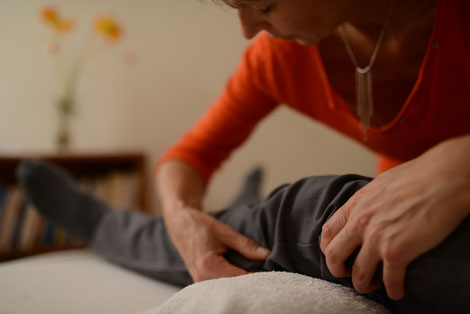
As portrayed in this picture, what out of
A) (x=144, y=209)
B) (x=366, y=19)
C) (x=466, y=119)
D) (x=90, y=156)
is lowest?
(x=144, y=209)

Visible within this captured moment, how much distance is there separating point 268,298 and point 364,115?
0.48 metres

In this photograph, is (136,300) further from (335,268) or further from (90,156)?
(90,156)

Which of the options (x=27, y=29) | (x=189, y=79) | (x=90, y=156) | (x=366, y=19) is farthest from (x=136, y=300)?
(x=27, y=29)

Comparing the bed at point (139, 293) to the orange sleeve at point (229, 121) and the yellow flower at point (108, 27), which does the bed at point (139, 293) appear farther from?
the yellow flower at point (108, 27)

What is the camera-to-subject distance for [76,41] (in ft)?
7.06

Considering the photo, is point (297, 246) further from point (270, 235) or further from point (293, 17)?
point (293, 17)

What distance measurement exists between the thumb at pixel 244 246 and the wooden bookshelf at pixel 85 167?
4.46 feet

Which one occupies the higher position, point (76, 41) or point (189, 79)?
point (76, 41)

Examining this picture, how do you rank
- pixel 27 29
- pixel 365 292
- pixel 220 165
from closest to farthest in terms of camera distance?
pixel 365 292, pixel 220 165, pixel 27 29

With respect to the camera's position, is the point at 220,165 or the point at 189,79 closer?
the point at 220,165

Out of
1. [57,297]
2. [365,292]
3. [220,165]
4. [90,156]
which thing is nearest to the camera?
[365,292]

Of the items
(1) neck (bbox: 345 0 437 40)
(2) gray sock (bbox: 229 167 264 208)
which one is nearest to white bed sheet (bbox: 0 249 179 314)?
(2) gray sock (bbox: 229 167 264 208)

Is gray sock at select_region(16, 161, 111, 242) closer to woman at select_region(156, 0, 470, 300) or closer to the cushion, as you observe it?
woman at select_region(156, 0, 470, 300)

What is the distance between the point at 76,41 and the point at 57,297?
6.10 feet
